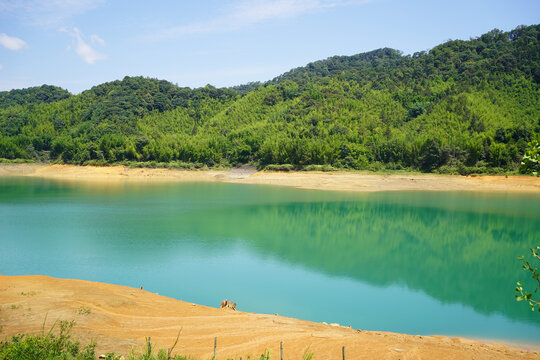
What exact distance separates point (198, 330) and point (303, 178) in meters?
40.7

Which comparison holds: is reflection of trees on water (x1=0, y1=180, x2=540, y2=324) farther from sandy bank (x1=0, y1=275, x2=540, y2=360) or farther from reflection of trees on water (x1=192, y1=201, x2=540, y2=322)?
sandy bank (x1=0, y1=275, x2=540, y2=360)

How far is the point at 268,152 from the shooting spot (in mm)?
56781

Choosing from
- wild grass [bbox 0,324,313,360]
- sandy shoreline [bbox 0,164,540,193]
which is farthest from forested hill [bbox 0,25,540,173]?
wild grass [bbox 0,324,313,360]

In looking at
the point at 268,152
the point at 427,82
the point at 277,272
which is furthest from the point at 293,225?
the point at 427,82

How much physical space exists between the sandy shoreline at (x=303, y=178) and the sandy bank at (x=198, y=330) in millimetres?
33317

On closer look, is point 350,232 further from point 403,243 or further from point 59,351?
point 59,351

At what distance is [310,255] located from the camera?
54.7 ft

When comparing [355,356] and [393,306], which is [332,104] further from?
[355,356]

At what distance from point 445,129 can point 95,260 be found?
50.0m

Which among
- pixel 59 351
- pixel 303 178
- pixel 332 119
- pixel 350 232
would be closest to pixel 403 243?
pixel 350 232

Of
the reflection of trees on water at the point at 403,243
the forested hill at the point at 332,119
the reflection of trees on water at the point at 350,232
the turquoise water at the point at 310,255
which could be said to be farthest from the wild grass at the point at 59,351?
the forested hill at the point at 332,119

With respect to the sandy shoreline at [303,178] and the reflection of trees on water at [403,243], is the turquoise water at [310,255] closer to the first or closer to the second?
the reflection of trees on water at [403,243]

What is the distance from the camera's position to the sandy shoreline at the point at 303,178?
4000 cm

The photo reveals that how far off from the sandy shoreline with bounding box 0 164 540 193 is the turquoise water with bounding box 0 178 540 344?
10817mm
